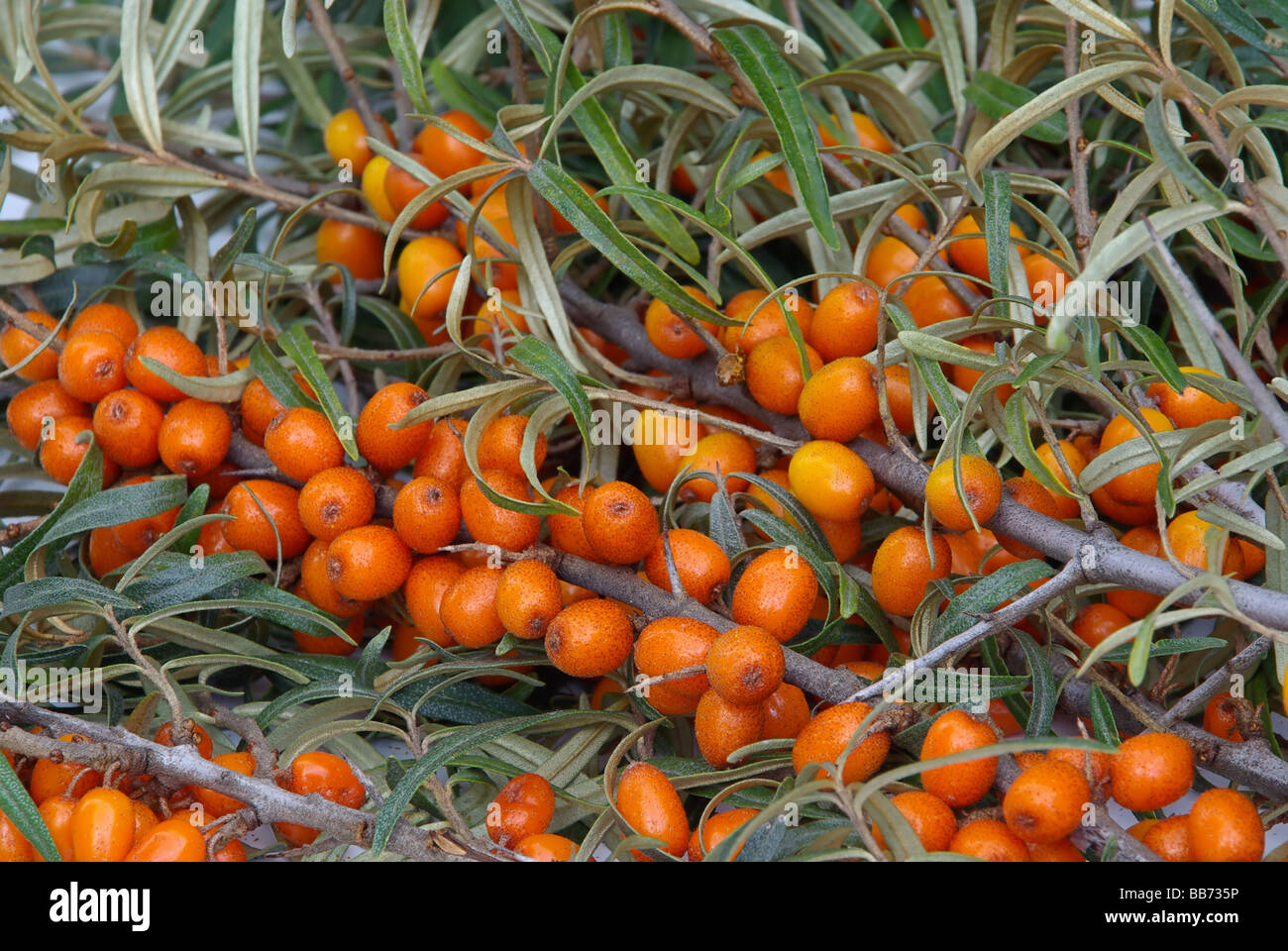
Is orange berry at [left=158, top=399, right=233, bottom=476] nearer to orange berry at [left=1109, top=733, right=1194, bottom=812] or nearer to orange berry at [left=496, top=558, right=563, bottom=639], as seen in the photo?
orange berry at [left=496, top=558, right=563, bottom=639]

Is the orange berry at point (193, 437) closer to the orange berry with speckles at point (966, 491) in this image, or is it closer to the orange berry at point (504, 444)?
the orange berry at point (504, 444)

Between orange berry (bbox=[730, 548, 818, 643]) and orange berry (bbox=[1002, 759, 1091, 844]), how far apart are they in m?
0.21

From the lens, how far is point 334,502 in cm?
95

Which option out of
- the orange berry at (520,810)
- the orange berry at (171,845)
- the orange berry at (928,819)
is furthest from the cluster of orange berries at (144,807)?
the orange berry at (928,819)

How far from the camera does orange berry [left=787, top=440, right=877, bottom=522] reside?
0.90 meters

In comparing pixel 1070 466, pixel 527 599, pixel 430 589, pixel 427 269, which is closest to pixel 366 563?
pixel 430 589

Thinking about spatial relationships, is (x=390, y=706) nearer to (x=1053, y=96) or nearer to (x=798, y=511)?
(x=798, y=511)

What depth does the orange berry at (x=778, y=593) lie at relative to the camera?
83 cm

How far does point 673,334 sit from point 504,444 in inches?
8.7

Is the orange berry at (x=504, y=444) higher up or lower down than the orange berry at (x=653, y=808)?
higher up

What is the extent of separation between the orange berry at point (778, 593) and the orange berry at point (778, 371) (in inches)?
7.1

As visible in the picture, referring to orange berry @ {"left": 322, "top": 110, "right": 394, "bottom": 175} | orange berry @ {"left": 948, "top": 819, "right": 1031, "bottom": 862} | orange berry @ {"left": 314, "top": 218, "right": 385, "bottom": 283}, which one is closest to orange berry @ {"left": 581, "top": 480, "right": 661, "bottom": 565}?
orange berry @ {"left": 948, "top": 819, "right": 1031, "bottom": 862}

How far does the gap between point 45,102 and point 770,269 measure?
0.86m

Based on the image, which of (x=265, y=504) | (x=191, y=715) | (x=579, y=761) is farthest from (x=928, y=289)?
(x=191, y=715)
